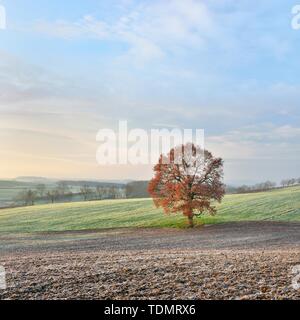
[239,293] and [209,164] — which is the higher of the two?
[209,164]

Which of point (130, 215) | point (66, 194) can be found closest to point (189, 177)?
point (130, 215)

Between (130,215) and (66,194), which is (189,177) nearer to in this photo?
(130,215)

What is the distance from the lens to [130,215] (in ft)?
193

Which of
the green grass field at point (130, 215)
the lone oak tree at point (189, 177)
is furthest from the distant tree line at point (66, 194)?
the lone oak tree at point (189, 177)

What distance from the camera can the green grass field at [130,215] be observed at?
173ft

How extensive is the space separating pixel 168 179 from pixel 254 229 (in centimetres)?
1109

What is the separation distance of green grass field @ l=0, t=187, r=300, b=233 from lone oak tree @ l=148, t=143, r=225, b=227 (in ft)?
17.4

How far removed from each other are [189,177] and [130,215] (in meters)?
16.4

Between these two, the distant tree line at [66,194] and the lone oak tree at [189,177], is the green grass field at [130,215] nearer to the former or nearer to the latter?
the lone oak tree at [189,177]

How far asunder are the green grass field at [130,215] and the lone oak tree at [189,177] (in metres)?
5.29

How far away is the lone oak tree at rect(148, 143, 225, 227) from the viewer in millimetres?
45562

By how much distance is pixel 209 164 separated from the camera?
4578 cm
